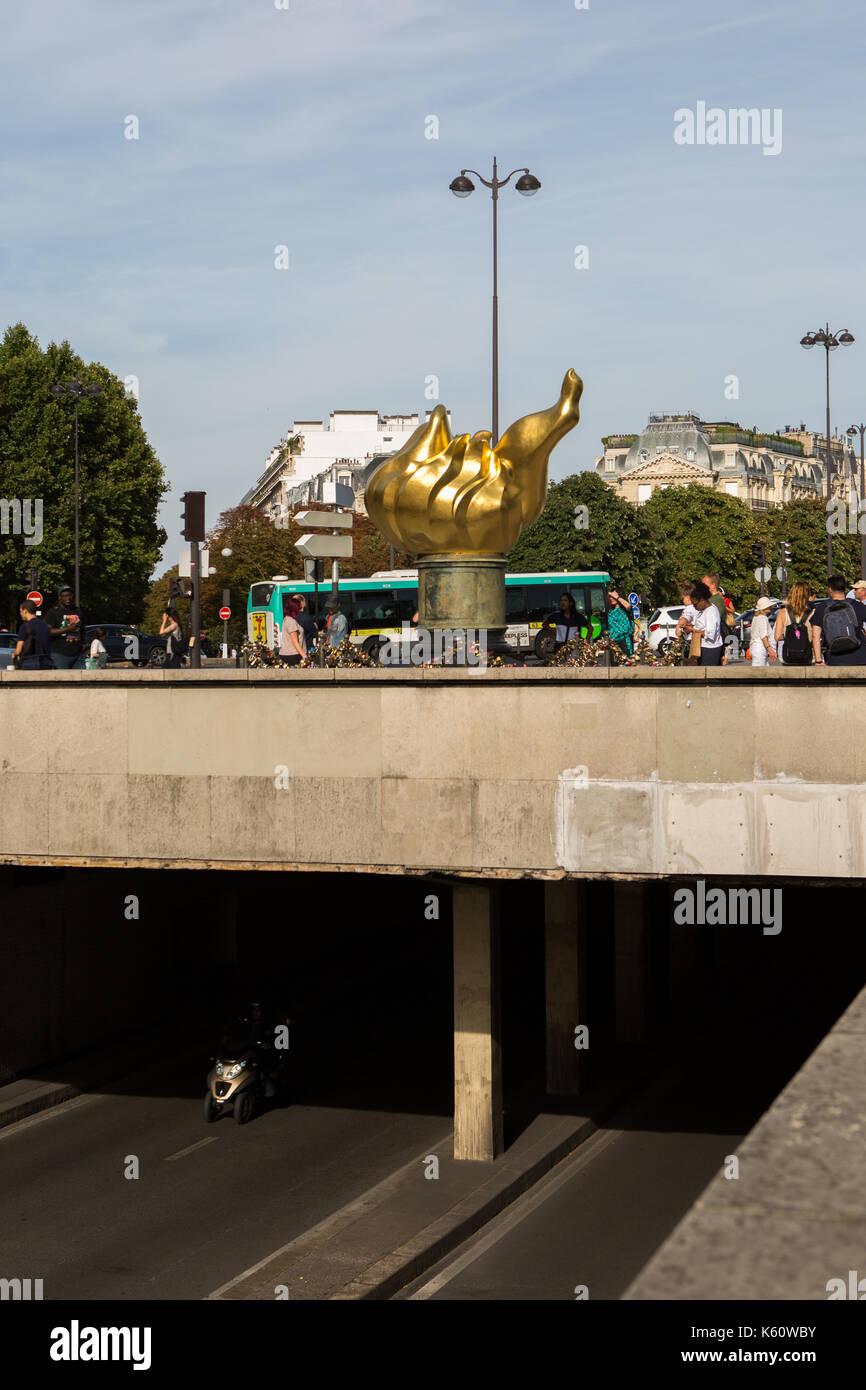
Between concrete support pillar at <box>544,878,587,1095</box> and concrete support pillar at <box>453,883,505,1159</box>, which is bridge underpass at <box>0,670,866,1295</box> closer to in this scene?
concrete support pillar at <box>453,883,505,1159</box>

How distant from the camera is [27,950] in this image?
71.9 feet

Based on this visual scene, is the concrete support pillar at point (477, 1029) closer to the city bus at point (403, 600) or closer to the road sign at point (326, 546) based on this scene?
the road sign at point (326, 546)

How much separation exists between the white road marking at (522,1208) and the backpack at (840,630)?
7.32 m

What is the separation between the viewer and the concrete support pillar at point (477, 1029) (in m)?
18.2

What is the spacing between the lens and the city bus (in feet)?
125

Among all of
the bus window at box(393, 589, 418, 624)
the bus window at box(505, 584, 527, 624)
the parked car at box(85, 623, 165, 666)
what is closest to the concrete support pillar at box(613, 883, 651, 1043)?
the bus window at box(505, 584, 527, 624)

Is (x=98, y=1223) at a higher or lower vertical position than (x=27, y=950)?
lower

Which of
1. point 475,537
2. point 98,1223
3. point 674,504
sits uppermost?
point 674,504

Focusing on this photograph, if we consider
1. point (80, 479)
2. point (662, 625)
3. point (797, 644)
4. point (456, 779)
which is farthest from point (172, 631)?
point (80, 479)
